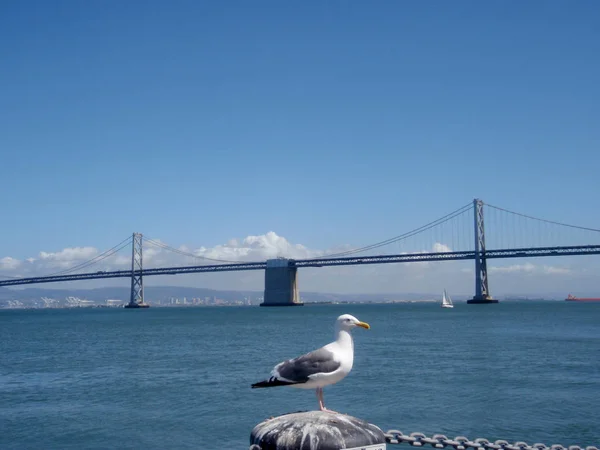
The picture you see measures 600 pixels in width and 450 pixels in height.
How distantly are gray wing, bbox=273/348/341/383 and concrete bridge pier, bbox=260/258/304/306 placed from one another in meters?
85.1

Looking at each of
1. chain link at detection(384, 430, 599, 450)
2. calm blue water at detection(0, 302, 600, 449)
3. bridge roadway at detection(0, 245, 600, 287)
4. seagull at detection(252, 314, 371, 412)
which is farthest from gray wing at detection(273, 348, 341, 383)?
bridge roadway at detection(0, 245, 600, 287)

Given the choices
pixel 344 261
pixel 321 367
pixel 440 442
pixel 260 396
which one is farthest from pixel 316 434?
pixel 344 261

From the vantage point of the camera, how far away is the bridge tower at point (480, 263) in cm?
7881

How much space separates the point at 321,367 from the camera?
3.54m

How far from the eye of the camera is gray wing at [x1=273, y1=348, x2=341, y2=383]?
3533 millimetres

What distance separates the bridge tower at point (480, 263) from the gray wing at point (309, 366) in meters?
76.5

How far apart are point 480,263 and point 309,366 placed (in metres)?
78.5

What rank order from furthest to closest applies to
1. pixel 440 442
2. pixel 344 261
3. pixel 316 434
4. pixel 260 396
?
1. pixel 344 261
2. pixel 260 396
3. pixel 440 442
4. pixel 316 434

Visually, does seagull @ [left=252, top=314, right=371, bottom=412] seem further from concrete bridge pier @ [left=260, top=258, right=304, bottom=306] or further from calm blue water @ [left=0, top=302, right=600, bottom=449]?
concrete bridge pier @ [left=260, top=258, right=304, bottom=306]

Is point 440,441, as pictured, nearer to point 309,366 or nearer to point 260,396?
point 309,366

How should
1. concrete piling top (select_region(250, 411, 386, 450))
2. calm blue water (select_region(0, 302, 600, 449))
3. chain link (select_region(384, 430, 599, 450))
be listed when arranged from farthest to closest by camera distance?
calm blue water (select_region(0, 302, 600, 449))
chain link (select_region(384, 430, 599, 450))
concrete piling top (select_region(250, 411, 386, 450))

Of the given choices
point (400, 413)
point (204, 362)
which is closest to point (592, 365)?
point (400, 413)

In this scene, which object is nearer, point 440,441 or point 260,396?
point 440,441

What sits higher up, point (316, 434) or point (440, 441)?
point (316, 434)
